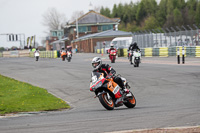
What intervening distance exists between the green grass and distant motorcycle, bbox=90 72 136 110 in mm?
2035

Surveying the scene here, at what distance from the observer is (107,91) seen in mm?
10727

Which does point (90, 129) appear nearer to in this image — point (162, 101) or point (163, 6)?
point (162, 101)

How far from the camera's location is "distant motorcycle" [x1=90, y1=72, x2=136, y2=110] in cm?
1055

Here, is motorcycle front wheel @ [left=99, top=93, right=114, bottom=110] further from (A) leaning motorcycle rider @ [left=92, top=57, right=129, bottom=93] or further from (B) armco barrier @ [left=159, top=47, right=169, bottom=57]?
(B) armco barrier @ [left=159, top=47, right=169, bottom=57]

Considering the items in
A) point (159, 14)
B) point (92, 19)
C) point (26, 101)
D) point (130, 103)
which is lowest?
point (26, 101)

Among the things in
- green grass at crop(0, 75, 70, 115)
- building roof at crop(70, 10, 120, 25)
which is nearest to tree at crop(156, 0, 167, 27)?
building roof at crop(70, 10, 120, 25)

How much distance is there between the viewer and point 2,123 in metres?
9.15

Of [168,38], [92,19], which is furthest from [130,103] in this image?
[92,19]

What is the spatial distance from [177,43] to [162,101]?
92.1 feet

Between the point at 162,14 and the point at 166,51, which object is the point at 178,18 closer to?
the point at 162,14

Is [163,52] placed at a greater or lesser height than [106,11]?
lesser

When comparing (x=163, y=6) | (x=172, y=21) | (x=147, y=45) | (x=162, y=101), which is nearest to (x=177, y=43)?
(x=147, y=45)

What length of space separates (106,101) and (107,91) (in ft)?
0.90

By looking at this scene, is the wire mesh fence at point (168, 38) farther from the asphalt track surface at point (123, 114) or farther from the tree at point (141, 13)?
the tree at point (141, 13)
